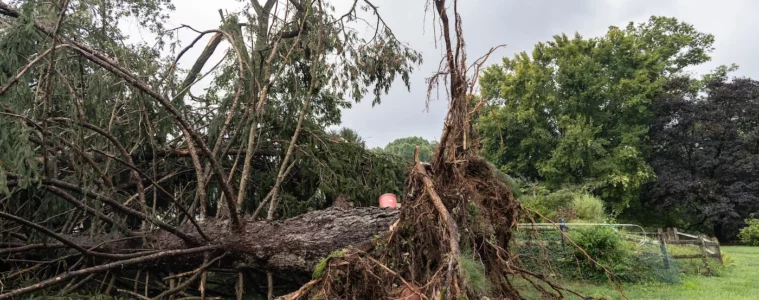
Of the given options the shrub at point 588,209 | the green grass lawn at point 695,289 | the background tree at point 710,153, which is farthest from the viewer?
the background tree at point 710,153

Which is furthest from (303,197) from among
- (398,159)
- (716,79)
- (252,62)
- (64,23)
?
(716,79)

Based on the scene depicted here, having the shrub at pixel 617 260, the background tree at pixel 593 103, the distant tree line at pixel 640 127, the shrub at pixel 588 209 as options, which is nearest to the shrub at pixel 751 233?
the distant tree line at pixel 640 127

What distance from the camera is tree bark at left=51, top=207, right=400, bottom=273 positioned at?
3445 mm

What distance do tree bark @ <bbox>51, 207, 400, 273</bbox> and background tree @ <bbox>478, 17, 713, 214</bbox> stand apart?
666 inches

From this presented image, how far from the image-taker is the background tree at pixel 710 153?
702 inches

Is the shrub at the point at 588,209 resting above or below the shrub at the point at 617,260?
above

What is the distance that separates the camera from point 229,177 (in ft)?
14.1

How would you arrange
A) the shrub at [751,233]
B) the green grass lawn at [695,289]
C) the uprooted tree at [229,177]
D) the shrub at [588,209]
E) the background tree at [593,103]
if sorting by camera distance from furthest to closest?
the background tree at [593,103], the shrub at [751,233], the shrub at [588,209], the green grass lawn at [695,289], the uprooted tree at [229,177]

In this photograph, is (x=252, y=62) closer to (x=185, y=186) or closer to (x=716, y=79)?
(x=185, y=186)

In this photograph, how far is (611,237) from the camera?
6523mm

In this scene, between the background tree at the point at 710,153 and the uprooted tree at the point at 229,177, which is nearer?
the uprooted tree at the point at 229,177

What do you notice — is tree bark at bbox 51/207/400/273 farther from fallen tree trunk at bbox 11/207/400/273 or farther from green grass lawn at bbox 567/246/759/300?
green grass lawn at bbox 567/246/759/300

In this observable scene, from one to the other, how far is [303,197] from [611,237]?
4.39 metres

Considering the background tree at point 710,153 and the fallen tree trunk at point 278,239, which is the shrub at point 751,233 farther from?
the fallen tree trunk at point 278,239
